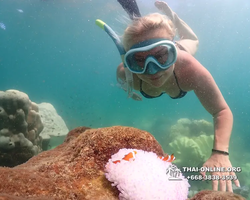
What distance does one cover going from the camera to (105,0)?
73.6 ft

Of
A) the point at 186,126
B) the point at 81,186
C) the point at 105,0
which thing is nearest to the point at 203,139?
the point at 186,126

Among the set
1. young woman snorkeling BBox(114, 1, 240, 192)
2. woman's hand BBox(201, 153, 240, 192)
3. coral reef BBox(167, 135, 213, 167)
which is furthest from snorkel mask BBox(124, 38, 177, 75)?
coral reef BBox(167, 135, 213, 167)

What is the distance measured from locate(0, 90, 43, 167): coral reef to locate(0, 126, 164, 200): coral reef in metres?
2.52

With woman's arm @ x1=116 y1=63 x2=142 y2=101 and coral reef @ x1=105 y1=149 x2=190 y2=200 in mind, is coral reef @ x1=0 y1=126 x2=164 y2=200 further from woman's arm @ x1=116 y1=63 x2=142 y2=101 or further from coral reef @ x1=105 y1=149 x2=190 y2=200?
woman's arm @ x1=116 y1=63 x2=142 y2=101

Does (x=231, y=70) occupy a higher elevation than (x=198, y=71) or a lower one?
higher

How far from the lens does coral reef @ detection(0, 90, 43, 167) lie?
4.25m

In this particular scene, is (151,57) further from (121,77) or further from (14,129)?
(14,129)

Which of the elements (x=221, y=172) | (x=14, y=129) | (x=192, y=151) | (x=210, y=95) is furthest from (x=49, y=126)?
(x=192, y=151)

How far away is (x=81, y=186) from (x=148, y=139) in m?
0.96

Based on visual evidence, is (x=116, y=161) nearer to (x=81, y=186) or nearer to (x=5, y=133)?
(x=81, y=186)

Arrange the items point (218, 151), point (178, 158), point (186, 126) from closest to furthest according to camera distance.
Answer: point (218, 151)
point (178, 158)
point (186, 126)

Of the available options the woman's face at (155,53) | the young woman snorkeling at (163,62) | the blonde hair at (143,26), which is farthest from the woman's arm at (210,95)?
the blonde hair at (143,26)

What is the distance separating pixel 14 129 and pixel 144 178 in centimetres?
403

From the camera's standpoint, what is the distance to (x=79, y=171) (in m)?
1.72
